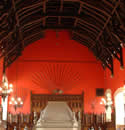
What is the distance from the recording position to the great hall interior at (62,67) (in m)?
12.0

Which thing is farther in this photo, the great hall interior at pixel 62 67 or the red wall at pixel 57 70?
the red wall at pixel 57 70

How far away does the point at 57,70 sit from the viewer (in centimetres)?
1563

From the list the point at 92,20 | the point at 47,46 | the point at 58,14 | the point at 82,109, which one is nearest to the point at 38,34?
the point at 47,46

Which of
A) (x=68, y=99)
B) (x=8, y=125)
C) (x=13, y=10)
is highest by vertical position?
(x=13, y=10)

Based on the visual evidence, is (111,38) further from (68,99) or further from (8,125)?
(8,125)

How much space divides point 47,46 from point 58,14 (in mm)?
3369

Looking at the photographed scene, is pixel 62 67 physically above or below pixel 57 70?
above

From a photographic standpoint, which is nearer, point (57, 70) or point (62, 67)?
point (57, 70)

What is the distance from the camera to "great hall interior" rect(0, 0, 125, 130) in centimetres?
1203

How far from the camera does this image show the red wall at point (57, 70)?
1533 centimetres

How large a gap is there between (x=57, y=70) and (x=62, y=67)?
0.35 meters

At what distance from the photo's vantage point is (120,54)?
37.9 ft

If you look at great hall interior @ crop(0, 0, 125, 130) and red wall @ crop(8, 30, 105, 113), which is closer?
great hall interior @ crop(0, 0, 125, 130)

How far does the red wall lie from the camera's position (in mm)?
15328
